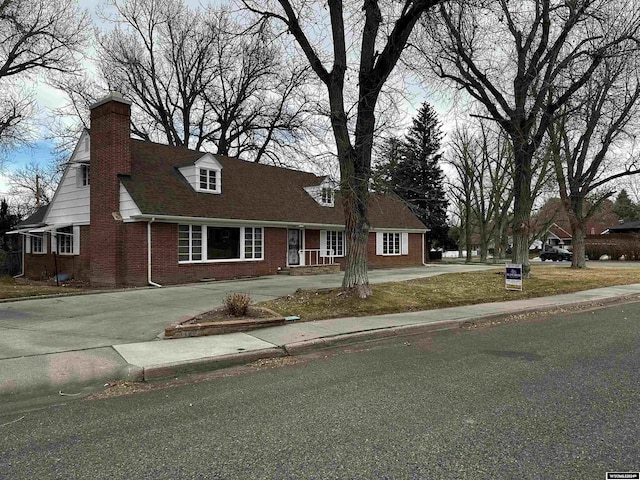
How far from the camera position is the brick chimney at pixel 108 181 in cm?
1658

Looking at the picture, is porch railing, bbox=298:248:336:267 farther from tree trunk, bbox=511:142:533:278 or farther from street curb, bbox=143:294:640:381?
street curb, bbox=143:294:640:381

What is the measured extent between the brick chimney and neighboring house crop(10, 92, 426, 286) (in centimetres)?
4

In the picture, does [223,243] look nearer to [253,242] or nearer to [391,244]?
[253,242]

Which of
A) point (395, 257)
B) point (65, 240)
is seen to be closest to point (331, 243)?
point (395, 257)

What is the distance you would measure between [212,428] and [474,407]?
2.66m

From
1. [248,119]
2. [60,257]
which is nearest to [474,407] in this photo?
[60,257]

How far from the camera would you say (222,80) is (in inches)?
1291

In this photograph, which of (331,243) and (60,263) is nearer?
(60,263)

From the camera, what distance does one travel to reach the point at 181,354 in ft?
21.5

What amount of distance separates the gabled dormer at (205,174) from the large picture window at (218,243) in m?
2.09

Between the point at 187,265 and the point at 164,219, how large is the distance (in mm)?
2162

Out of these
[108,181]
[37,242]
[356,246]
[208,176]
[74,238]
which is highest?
[208,176]

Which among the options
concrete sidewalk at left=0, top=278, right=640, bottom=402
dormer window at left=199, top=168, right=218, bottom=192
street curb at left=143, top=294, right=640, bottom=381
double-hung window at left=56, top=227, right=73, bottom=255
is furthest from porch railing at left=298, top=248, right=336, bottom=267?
street curb at left=143, top=294, right=640, bottom=381

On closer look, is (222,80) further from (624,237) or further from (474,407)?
(624,237)
